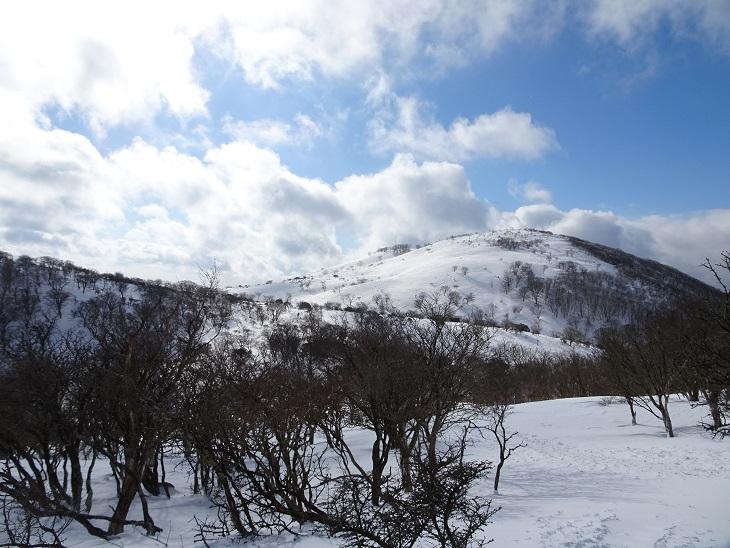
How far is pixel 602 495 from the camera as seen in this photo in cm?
1517

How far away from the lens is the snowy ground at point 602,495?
10812 mm

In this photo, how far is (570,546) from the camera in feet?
33.7

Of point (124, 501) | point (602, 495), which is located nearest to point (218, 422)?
point (124, 501)

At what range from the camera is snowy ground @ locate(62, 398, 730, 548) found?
10.8m

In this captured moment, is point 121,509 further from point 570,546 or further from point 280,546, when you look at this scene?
point 570,546

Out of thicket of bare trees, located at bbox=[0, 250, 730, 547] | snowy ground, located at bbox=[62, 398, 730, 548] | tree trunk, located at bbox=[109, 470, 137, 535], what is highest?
thicket of bare trees, located at bbox=[0, 250, 730, 547]

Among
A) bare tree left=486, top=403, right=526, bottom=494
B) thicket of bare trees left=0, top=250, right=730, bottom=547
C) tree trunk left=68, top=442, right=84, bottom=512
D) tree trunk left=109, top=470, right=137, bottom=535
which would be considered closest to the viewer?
thicket of bare trees left=0, top=250, right=730, bottom=547

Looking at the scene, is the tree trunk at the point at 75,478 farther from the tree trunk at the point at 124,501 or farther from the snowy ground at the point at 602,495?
the tree trunk at the point at 124,501

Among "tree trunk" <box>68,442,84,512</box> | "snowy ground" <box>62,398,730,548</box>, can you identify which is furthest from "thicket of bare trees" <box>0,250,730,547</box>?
"snowy ground" <box>62,398,730,548</box>

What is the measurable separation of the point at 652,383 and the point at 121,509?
1072 inches

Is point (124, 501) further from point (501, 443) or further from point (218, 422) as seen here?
point (501, 443)

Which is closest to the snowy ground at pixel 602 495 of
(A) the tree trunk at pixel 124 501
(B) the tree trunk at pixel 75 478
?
(A) the tree trunk at pixel 124 501

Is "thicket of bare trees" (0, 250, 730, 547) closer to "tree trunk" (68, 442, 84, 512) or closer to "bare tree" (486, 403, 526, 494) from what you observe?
"tree trunk" (68, 442, 84, 512)

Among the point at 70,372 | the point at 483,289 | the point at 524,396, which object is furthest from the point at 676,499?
the point at 483,289
